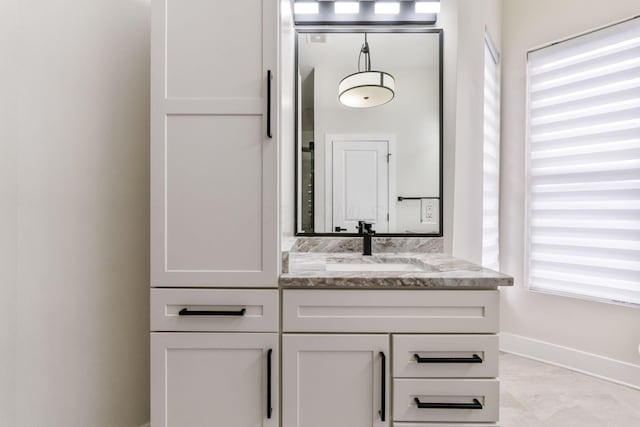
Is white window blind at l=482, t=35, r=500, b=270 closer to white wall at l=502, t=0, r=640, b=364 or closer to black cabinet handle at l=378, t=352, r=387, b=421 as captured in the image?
white wall at l=502, t=0, r=640, b=364

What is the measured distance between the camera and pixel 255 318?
106 cm

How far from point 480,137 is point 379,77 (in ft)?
2.63

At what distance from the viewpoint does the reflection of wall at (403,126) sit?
1701 millimetres

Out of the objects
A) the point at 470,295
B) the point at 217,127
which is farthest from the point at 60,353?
the point at 470,295

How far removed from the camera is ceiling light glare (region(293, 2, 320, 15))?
5.48 ft

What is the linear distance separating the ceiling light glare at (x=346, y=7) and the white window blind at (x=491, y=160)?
3.34 feet

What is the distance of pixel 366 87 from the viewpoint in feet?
5.51

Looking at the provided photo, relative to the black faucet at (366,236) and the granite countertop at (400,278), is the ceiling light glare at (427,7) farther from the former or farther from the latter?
the granite countertop at (400,278)

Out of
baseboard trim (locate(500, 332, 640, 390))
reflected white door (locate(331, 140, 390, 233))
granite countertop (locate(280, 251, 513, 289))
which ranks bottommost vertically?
baseboard trim (locate(500, 332, 640, 390))

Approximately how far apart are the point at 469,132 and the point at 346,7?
1.03 m

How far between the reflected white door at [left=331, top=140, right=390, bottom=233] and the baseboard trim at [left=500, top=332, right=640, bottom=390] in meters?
1.45

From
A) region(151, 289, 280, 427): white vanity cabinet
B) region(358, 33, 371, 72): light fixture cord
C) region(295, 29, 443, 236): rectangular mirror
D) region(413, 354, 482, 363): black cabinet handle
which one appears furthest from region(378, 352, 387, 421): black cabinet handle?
region(358, 33, 371, 72): light fixture cord

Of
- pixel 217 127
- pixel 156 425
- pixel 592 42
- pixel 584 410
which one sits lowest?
pixel 584 410

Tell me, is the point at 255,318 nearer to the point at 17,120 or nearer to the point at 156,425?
the point at 156,425
